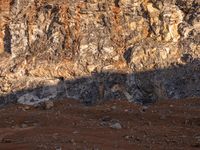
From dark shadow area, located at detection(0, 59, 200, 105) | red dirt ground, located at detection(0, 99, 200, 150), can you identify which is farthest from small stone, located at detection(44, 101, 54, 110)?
dark shadow area, located at detection(0, 59, 200, 105)

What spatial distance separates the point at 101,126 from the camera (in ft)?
69.3

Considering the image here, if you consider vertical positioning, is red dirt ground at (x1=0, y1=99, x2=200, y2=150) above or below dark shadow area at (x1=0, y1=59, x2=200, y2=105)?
below

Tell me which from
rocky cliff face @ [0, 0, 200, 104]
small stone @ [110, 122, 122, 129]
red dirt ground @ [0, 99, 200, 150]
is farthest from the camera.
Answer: rocky cliff face @ [0, 0, 200, 104]

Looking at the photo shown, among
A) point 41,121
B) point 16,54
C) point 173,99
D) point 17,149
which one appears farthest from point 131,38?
point 17,149

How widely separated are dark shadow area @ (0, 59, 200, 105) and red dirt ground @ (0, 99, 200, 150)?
0.88 m

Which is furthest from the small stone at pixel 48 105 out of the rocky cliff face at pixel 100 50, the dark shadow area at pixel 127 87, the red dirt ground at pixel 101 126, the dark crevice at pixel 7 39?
the dark crevice at pixel 7 39

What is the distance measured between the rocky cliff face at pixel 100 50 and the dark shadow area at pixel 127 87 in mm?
52

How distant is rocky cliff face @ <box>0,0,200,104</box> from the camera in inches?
1063

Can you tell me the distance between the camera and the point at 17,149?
54.6 feet

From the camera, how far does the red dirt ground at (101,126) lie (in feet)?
57.6

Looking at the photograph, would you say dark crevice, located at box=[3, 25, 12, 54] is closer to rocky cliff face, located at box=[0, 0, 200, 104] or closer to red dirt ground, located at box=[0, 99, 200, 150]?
rocky cliff face, located at box=[0, 0, 200, 104]

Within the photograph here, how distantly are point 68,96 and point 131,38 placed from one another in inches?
197

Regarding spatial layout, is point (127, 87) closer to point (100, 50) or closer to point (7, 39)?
point (100, 50)

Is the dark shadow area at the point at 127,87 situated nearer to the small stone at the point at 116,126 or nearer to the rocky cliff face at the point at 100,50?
the rocky cliff face at the point at 100,50
